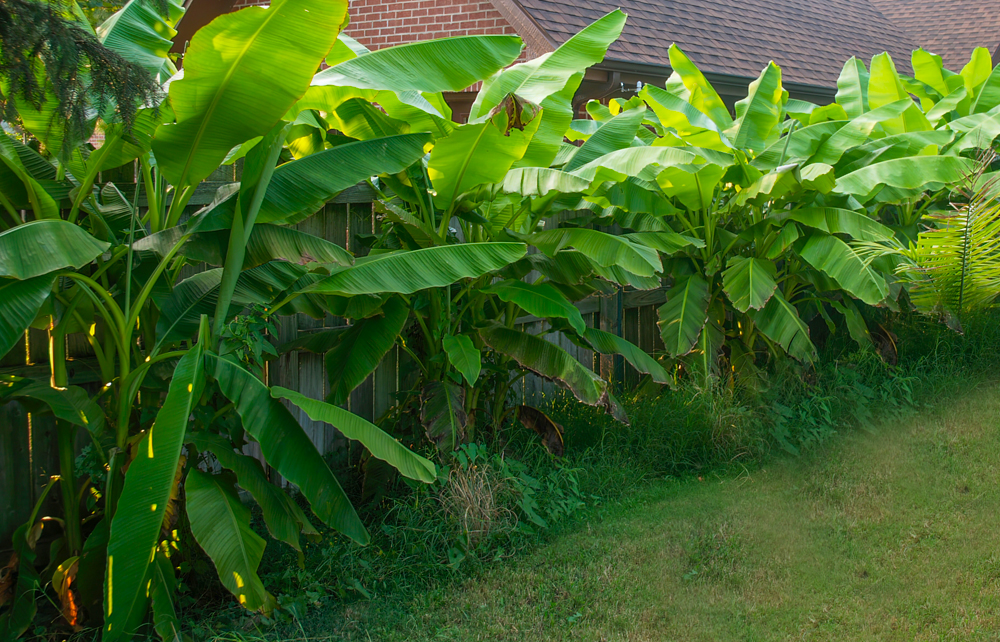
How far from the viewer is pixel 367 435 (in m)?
3.68

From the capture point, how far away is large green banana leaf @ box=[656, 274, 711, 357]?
6.27 metres

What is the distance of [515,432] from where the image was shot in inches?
222

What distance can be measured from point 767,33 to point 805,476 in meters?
11.8

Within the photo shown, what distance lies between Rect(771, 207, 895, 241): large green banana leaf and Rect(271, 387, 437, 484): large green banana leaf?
14.5ft

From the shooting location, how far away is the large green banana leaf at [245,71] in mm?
3396

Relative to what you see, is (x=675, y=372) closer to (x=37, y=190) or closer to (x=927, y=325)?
(x=927, y=325)

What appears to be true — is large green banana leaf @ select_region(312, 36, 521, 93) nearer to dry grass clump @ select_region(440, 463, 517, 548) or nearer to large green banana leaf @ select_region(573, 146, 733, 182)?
large green banana leaf @ select_region(573, 146, 733, 182)

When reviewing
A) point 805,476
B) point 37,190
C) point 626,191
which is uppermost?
point 37,190

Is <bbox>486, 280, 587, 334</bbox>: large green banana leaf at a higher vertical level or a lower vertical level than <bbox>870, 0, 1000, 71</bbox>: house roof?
lower

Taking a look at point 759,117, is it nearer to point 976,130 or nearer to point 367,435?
point 976,130

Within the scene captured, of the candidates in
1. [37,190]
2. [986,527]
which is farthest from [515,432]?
[37,190]

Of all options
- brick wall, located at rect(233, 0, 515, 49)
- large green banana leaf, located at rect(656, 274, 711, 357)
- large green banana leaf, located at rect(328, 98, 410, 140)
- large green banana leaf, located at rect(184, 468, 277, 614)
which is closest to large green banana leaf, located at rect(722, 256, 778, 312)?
large green banana leaf, located at rect(656, 274, 711, 357)

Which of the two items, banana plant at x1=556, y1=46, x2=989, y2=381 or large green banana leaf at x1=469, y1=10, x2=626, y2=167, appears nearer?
large green banana leaf at x1=469, y1=10, x2=626, y2=167

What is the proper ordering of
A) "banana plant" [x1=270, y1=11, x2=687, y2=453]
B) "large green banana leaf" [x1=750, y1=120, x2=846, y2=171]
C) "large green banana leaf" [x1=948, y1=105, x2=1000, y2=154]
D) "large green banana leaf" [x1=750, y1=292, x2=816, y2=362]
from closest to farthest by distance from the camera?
"banana plant" [x1=270, y1=11, x2=687, y2=453]
"large green banana leaf" [x1=750, y1=292, x2=816, y2=362]
"large green banana leaf" [x1=750, y1=120, x2=846, y2=171]
"large green banana leaf" [x1=948, y1=105, x2=1000, y2=154]
